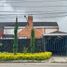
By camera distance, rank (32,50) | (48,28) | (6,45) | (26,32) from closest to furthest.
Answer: (32,50) → (6,45) → (26,32) → (48,28)

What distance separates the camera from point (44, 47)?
4306cm

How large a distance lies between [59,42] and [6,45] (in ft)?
24.4

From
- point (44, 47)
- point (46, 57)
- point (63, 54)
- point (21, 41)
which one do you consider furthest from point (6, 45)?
point (46, 57)

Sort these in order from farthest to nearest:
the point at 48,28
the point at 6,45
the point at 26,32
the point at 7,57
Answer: the point at 48,28
the point at 26,32
the point at 6,45
the point at 7,57

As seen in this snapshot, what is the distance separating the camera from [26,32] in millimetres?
56156

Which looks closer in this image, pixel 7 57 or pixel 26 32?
pixel 7 57

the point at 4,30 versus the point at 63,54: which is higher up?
the point at 4,30

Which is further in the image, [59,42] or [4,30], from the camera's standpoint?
[4,30]

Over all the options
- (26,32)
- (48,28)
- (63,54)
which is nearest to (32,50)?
(63,54)

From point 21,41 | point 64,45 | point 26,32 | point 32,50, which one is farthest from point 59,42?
point 26,32

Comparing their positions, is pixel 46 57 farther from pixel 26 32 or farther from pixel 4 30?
pixel 4 30

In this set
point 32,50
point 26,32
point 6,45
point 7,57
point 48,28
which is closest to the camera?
point 7,57

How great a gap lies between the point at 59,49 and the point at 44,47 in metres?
2.10

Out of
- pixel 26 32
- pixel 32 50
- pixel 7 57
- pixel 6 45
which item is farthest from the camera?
pixel 26 32
